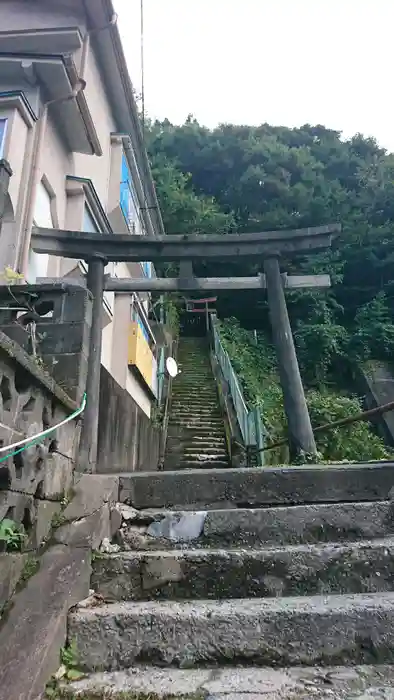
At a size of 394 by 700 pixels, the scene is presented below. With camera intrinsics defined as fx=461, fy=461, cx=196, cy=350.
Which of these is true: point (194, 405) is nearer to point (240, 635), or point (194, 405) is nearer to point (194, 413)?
point (194, 413)

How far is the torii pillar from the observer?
5.21 m

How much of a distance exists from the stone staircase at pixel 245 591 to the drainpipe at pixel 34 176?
12.3 feet

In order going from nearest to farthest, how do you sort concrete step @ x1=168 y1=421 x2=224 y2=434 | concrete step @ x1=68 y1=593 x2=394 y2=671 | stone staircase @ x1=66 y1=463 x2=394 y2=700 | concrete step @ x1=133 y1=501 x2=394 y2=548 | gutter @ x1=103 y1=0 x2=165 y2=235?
stone staircase @ x1=66 y1=463 x2=394 y2=700, concrete step @ x1=68 y1=593 x2=394 y2=671, concrete step @ x1=133 y1=501 x2=394 y2=548, gutter @ x1=103 y1=0 x2=165 y2=235, concrete step @ x1=168 y1=421 x2=224 y2=434

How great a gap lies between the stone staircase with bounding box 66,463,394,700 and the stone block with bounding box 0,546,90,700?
0.11 meters

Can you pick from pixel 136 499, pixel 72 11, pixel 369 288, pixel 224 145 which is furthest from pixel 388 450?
pixel 224 145

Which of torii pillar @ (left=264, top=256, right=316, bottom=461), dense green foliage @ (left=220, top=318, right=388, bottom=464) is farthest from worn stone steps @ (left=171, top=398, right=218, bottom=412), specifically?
torii pillar @ (left=264, top=256, right=316, bottom=461)

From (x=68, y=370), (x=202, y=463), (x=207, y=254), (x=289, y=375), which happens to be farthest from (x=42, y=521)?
(x=202, y=463)

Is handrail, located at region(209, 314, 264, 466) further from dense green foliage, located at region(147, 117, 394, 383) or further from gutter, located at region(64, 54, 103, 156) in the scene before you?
gutter, located at region(64, 54, 103, 156)

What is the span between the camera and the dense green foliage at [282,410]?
35.4 ft

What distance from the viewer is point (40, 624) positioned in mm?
1856

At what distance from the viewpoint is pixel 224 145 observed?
25.5 m

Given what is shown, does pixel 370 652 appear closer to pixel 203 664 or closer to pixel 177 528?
pixel 203 664

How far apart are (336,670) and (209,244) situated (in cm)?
553

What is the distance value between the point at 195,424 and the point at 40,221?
6952mm
